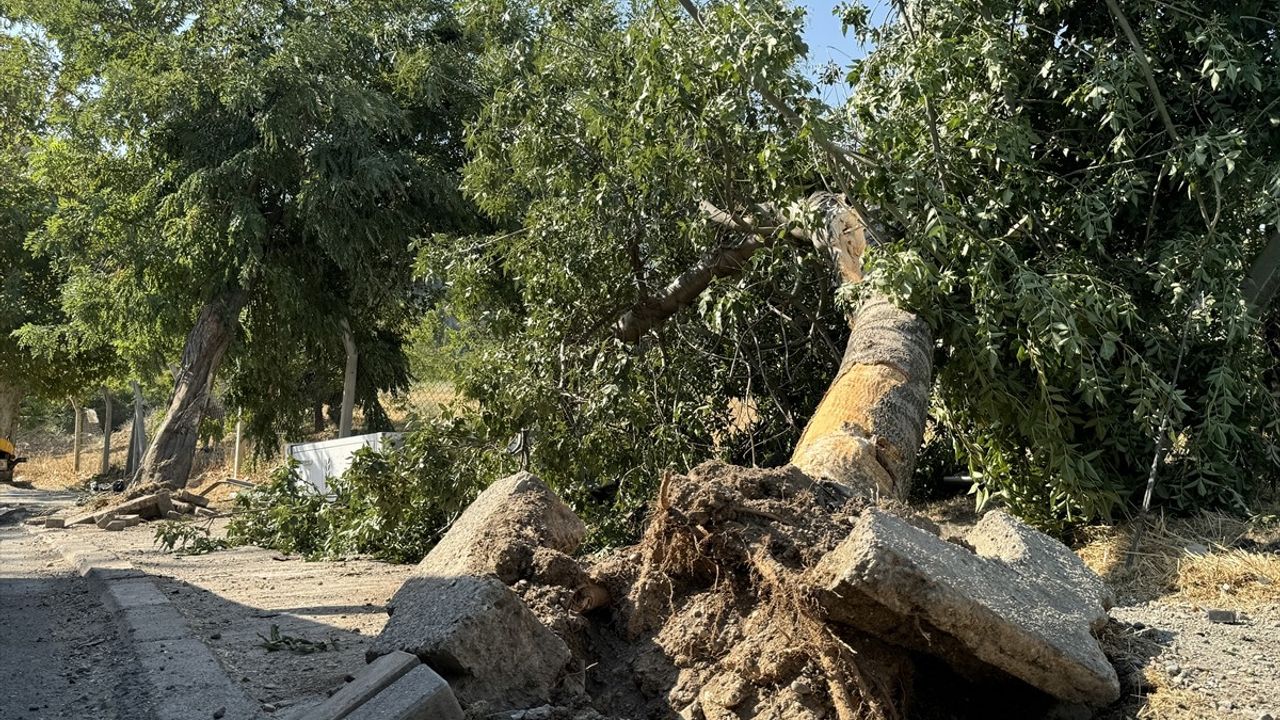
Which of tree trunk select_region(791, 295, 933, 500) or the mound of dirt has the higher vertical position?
tree trunk select_region(791, 295, 933, 500)

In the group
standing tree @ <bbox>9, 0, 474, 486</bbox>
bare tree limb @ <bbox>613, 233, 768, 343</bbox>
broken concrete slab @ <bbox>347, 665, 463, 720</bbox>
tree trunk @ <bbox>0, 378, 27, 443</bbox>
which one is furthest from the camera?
tree trunk @ <bbox>0, 378, 27, 443</bbox>

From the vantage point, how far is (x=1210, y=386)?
5.96 metres

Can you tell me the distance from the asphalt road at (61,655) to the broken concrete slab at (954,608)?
2518 millimetres

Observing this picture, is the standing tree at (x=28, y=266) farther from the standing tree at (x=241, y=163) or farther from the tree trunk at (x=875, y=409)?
the tree trunk at (x=875, y=409)

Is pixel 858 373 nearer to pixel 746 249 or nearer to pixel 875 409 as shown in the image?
pixel 875 409

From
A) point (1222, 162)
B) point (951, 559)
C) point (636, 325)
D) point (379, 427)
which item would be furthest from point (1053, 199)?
point (379, 427)

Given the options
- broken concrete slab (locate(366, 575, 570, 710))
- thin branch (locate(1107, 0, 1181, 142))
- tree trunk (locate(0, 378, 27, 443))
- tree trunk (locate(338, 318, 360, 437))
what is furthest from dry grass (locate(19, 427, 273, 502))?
thin branch (locate(1107, 0, 1181, 142))

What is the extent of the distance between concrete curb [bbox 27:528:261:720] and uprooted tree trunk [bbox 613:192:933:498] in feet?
8.11

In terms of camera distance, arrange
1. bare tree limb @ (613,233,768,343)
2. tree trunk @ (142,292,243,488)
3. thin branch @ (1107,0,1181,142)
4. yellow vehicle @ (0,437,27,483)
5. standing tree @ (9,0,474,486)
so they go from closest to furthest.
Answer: thin branch @ (1107,0,1181,142) < bare tree limb @ (613,233,768,343) < standing tree @ (9,0,474,486) < tree trunk @ (142,292,243,488) < yellow vehicle @ (0,437,27,483)

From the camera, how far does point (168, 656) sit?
15.4ft

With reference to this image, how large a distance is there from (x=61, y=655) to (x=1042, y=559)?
Result: 4401 millimetres

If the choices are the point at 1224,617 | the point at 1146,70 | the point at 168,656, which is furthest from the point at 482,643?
the point at 1146,70

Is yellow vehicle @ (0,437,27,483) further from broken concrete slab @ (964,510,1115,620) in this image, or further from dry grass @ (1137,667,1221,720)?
dry grass @ (1137,667,1221,720)

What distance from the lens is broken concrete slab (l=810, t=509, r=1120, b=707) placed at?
10.1ft
